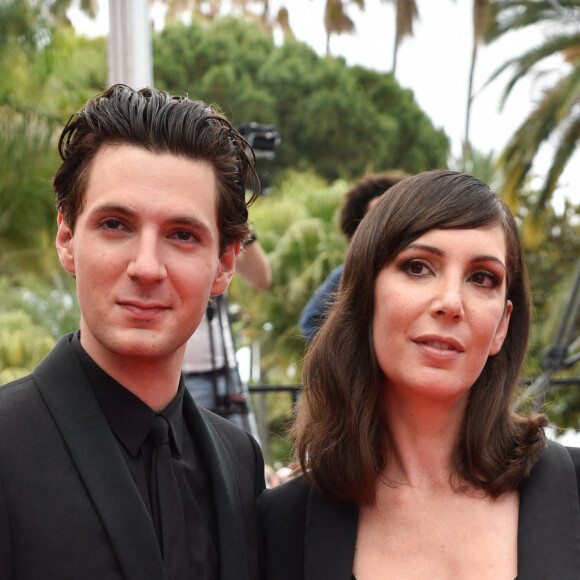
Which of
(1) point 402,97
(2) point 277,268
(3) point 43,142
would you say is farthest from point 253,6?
(3) point 43,142

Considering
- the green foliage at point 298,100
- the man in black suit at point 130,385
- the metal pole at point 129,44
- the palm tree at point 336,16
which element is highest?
the palm tree at point 336,16

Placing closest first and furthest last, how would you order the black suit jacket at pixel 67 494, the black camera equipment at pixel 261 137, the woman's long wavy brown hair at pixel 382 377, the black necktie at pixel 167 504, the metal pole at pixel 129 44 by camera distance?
the black suit jacket at pixel 67 494
the black necktie at pixel 167 504
the woman's long wavy brown hair at pixel 382 377
the metal pole at pixel 129 44
the black camera equipment at pixel 261 137

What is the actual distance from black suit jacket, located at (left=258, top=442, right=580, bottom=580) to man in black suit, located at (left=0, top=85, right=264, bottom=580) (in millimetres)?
105

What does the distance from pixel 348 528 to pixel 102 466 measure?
28.0 inches

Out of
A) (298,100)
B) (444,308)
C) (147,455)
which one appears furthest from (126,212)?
(298,100)

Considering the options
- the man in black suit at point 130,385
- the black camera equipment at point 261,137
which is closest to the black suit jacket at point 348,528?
the man in black suit at point 130,385

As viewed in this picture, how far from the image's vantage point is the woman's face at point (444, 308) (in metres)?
2.24

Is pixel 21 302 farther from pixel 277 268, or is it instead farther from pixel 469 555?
pixel 469 555

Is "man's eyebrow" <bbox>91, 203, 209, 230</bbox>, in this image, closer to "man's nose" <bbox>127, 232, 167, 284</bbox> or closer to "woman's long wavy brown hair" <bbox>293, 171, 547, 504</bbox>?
"man's nose" <bbox>127, 232, 167, 284</bbox>

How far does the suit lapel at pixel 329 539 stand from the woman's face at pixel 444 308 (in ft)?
1.24

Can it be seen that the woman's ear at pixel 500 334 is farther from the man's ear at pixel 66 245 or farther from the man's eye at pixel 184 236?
the man's ear at pixel 66 245

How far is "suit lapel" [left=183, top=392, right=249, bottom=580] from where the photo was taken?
214cm

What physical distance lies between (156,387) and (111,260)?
0.34m

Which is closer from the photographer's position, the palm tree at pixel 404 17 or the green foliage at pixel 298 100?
the green foliage at pixel 298 100
